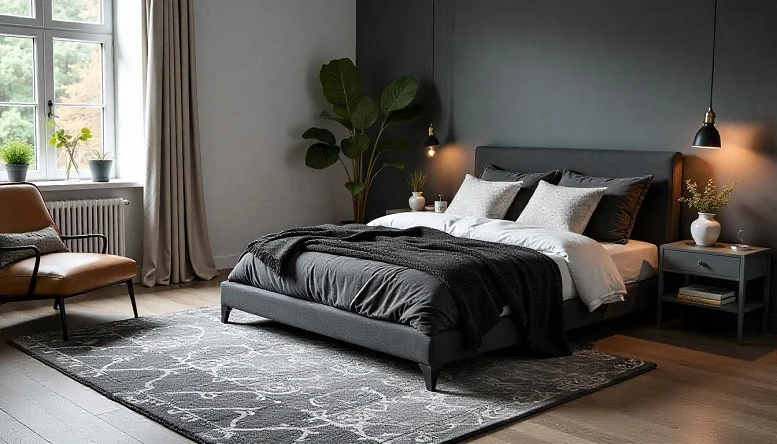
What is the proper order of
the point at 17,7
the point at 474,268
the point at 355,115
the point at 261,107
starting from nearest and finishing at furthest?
the point at 474,268 < the point at 17,7 < the point at 355,115 < the point at 261,107

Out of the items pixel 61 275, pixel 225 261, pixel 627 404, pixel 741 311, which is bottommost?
pixel 627 404

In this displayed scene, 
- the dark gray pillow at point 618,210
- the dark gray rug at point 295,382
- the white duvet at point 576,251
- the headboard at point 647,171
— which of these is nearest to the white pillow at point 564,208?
the dark gray pillow at point 618,210

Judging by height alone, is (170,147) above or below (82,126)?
below

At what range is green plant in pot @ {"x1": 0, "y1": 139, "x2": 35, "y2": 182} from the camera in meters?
6.27

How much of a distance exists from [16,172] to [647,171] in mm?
4503

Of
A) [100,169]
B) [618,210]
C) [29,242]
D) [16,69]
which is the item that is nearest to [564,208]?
[618,210]

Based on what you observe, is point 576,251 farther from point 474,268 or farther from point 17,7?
point 17,7

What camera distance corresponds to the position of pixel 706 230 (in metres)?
5.32

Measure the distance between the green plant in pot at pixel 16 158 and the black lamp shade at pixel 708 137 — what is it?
469 centimetres

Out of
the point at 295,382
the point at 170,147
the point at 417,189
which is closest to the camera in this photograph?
the point at 295,382

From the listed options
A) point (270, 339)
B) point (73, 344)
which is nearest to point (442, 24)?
point (270, 339)

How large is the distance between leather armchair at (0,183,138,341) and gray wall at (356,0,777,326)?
306cm

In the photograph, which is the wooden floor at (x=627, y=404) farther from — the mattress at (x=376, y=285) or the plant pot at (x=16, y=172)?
the plant pot at (x=16, y=172)

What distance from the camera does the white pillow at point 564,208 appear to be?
560 cm
